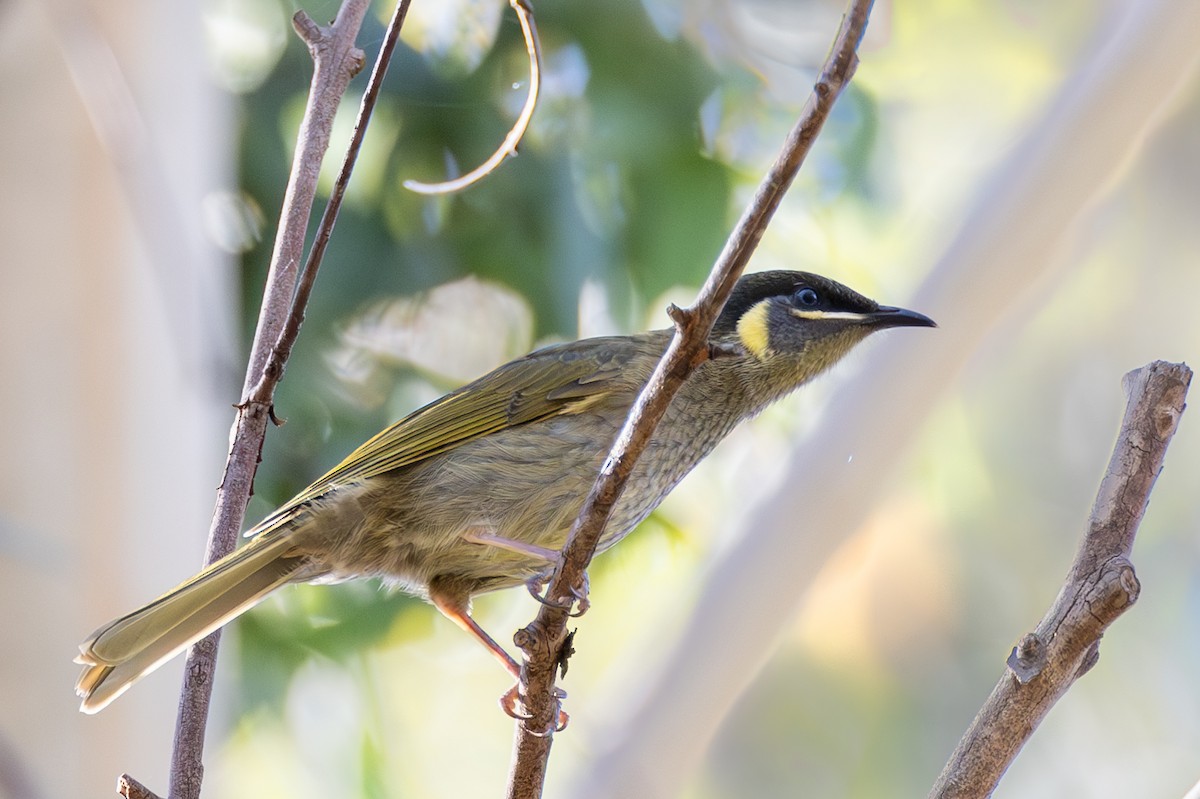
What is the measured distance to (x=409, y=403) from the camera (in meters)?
4.50

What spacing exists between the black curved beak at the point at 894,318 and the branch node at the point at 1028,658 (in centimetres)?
111

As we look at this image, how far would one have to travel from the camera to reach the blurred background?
3.87 m

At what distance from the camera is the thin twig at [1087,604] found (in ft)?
Answer: 4.65

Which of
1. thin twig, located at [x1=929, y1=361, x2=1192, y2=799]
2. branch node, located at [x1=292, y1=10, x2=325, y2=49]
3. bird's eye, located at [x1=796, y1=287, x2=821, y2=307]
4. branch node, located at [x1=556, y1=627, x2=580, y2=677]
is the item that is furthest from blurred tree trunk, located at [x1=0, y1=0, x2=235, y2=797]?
thin twig, located at [x1=929, y1=361, x2=1192, y2=799]

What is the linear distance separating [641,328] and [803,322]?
1819 mm

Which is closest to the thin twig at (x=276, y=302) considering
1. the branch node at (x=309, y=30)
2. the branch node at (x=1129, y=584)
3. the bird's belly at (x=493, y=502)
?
the branch node at (x=309, y=30)

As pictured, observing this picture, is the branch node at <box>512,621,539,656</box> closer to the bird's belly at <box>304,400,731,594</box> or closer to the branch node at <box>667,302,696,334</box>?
the branch node at <box>667,302,696,334</box>

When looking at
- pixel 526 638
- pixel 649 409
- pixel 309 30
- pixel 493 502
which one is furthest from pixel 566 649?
pixel 309 30

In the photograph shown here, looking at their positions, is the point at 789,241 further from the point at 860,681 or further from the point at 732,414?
the point at 732,414

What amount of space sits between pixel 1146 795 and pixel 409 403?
290 centimetres

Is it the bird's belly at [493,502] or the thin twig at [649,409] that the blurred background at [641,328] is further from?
the thin twig at [649,409]

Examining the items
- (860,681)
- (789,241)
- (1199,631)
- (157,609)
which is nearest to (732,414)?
(157,609)

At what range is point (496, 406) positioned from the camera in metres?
2.45

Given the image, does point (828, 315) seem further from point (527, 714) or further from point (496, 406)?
point (527, 714)
